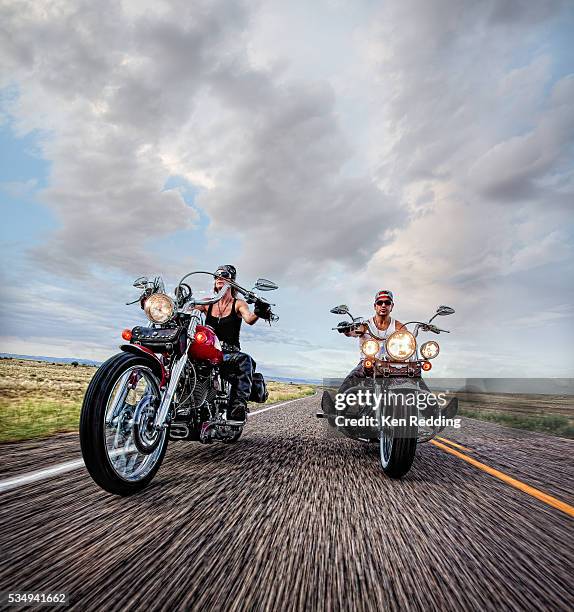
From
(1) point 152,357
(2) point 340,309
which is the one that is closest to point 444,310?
(2) point 340,309

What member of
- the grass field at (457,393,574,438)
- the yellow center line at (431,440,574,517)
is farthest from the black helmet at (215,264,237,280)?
the grass field at (457,393,574,438)

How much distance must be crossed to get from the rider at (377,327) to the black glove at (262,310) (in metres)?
1.21

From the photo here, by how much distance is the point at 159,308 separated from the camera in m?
3.37

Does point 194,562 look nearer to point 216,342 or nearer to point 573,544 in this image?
point 573,544

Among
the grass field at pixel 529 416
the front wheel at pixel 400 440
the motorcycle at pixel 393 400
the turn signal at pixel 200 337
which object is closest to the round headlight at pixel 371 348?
the motorcycle at pixel 393 400

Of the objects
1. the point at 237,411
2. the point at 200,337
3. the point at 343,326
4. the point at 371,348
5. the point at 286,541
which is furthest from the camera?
the point at 343,326

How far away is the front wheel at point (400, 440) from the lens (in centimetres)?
357

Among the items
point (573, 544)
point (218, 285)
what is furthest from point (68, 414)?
point (573, 544)

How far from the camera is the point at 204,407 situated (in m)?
3.96

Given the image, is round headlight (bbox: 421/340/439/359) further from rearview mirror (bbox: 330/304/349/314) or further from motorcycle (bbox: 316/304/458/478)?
rearview mirror (bbox: 330/304/349/314)

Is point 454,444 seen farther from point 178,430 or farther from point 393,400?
point 178,430

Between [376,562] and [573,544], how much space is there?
4.47 ft

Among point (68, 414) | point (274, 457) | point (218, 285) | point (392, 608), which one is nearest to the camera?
point (392, 608)

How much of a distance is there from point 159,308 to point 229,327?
181 cm
